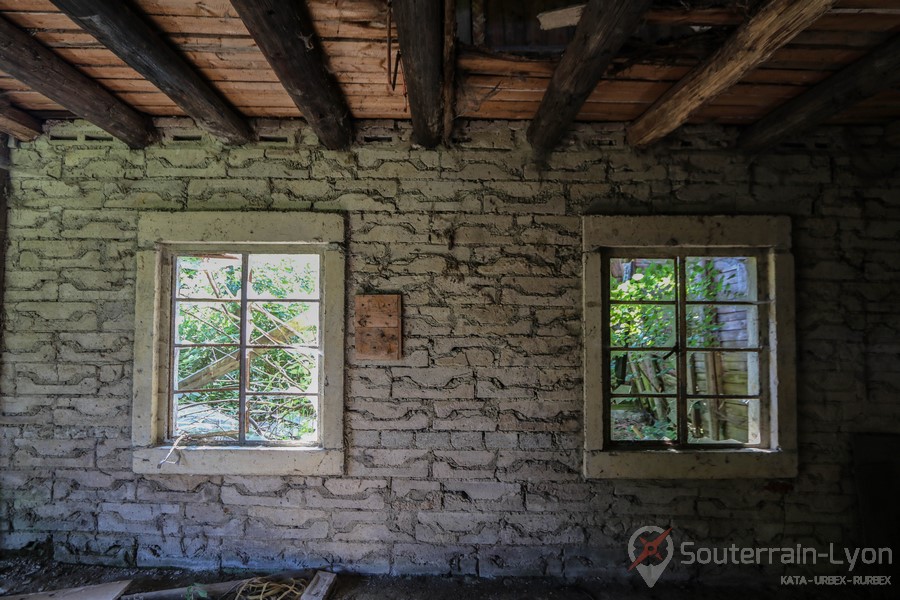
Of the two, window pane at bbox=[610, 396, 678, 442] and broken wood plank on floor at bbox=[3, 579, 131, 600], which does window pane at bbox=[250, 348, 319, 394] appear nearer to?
broken wood plank on floor at bbox=[3, 579, 131, 600]

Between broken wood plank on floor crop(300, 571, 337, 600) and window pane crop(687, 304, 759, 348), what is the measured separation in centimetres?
256

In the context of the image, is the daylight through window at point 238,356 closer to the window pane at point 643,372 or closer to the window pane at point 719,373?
the window pane at point 643,372

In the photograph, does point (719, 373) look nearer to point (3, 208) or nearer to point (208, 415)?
point (208, 415)

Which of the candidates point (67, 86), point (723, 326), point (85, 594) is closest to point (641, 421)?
point (723, 326)

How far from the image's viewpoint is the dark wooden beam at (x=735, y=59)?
1.49 meters

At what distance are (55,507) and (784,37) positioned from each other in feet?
14.5

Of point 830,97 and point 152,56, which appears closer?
point 152,56

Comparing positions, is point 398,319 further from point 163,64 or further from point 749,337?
point 749,337

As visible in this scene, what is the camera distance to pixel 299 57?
1748mm

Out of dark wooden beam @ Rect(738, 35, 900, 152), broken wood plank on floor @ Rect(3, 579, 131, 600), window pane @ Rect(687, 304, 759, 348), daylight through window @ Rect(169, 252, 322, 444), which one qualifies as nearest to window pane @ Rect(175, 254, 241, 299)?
daylight through window @ Rect(169, 252, 322, 444)

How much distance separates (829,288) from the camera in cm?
254

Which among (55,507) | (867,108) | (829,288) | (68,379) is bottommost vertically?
(55,507)

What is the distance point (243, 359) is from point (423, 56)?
6.58 feet

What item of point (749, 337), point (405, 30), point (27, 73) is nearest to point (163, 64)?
point (27, 73)
